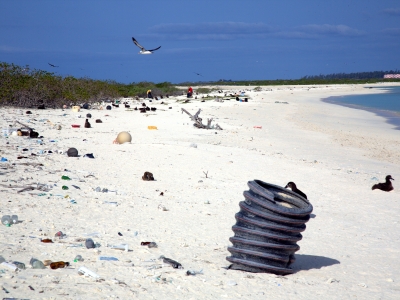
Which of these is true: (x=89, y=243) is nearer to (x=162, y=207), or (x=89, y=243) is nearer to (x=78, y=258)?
(x=78, y=258)

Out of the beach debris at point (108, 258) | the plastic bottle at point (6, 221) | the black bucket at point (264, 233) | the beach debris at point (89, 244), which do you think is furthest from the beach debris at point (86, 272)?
the plastic bottle at point (6, 221)

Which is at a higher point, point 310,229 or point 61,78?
point 61,78

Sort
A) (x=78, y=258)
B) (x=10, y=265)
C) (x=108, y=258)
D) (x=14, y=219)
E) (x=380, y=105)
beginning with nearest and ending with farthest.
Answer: (x=10, y=265)
(x=78, y=258)
(x=108, y=258)
(x=14, y=219)
(x=380, y=105)

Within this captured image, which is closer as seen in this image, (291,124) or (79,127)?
(79,127)

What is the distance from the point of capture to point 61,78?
2231cm

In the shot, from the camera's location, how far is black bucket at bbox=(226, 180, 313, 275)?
427cm

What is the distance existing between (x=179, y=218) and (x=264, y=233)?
5.64 ft

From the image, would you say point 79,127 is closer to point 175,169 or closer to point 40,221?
point 175,169

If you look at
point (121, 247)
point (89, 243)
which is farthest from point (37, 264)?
point (121, 247)

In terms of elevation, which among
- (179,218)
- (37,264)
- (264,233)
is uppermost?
(264,233)

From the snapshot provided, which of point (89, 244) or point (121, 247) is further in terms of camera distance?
point (121, 247)

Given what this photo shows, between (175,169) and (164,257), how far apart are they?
420cm

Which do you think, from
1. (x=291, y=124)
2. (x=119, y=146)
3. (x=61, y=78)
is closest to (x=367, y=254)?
(x=119, y=146)

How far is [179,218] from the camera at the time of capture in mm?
5816
